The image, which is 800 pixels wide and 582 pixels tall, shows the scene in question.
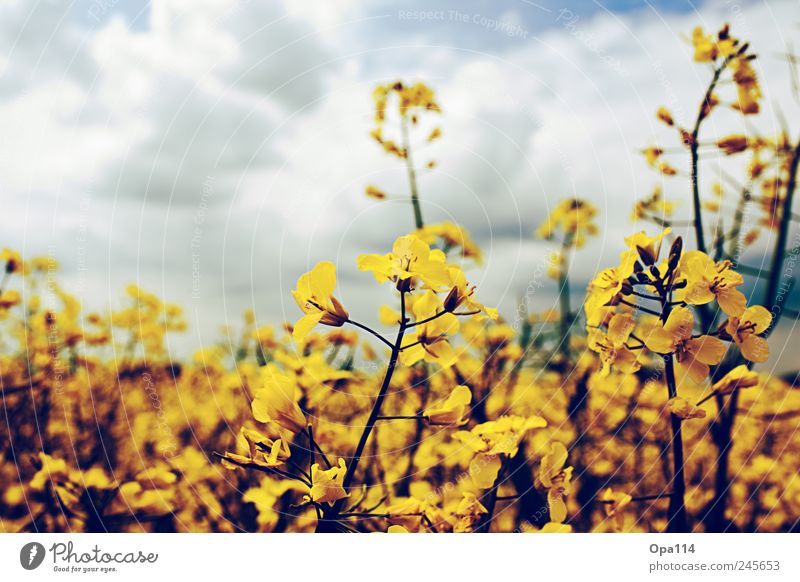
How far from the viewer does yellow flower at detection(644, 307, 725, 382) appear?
992 mm

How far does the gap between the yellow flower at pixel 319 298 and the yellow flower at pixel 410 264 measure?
2.3 inches

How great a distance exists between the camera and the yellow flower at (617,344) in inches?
39.6

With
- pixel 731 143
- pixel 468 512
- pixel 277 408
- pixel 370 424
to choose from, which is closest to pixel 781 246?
pixel 731 143

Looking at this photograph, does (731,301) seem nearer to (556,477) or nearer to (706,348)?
(706,348)

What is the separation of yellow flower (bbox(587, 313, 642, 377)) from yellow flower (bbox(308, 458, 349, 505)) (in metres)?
0.47

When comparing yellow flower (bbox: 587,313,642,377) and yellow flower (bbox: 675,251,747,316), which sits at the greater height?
yellow flower (bbox: 675,251,747,316)

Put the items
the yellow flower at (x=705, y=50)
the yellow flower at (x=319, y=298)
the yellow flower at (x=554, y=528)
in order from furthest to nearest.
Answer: the yellow flower at (x=705, y=50) → the yellow flower at (x=554, y=528) → the yellow flower at (x=319, y=298)

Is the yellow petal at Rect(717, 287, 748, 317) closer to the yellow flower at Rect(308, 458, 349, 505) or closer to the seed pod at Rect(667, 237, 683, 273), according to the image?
the seed pod at Rect(667, 237, 683, 273)

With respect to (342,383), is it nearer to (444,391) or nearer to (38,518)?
(444,391)

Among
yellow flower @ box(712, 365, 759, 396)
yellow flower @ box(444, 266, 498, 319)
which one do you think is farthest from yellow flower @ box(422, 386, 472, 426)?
yellow flower @ box(712, 365, 759, 396)

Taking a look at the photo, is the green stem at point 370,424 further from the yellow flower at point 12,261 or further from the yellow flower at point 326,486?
the yellow flower at point 12,261

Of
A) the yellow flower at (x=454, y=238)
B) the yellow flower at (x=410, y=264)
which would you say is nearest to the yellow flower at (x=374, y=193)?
the yellow flower at (x=454, y=238)

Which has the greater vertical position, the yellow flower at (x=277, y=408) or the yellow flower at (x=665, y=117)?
the yellow flower at (x=665, y=117)
